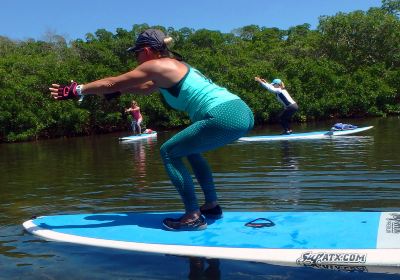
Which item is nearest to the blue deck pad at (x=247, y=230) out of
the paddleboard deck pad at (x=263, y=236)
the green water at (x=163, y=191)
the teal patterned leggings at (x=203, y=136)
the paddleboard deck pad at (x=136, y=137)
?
the paddleboard deck pad at (x=263, y=236)

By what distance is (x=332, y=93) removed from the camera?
3188cm

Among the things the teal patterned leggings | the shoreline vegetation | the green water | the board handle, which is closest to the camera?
the green water

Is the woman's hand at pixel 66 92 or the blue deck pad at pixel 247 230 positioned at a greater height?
the woman's hand at pixel 66 92

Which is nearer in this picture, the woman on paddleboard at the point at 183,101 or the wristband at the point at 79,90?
the woman on paddleboard at the point at 183,101

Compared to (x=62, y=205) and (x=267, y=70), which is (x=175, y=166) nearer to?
(x=62, y=205)

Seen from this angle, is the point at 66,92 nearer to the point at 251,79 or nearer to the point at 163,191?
the point at 163,191

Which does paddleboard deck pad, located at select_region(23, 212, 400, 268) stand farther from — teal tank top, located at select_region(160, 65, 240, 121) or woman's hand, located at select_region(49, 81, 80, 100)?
woman's hand, located at select_region(49, 81, 80, 100)

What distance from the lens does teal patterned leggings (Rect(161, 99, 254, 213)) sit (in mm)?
4082

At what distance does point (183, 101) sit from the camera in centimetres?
426

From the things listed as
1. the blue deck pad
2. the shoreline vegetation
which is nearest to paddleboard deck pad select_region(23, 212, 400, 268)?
the blue deck pad

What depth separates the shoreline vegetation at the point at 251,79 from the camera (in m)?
28.4

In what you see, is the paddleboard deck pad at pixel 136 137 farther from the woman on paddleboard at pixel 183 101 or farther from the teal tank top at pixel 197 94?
the teal tank top at pixel 197 94

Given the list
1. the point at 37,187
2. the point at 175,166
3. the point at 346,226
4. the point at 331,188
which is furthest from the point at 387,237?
the point at 37,187

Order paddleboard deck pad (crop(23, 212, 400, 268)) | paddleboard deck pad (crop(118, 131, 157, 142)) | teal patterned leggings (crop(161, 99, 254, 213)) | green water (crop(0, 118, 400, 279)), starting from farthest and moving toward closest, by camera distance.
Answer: paddleboard deck pad (crop(118, 131, 157, 142)) < teal patterned leggings (crop(161, 99, 254, 213)) < green water (crop(0, 118, 400, 279)) < paddleboard deck pad (crop(23, 212, 400, 268))
